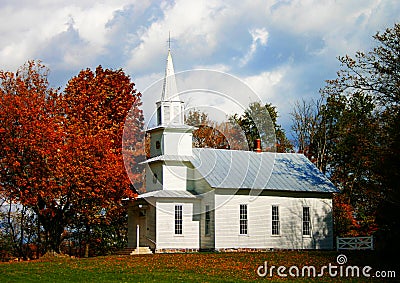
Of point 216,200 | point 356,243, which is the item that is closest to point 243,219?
point 216,200

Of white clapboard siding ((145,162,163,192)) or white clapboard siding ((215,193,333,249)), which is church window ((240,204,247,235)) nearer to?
white clapboard siding ((215,193,333,249))

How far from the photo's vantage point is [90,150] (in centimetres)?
3734

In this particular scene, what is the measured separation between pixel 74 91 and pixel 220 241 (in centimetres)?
1410

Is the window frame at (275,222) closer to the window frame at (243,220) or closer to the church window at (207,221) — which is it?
the window frame at (243,220)

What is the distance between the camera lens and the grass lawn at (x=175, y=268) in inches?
954

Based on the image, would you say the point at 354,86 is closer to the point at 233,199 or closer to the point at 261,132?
the point at 233,199

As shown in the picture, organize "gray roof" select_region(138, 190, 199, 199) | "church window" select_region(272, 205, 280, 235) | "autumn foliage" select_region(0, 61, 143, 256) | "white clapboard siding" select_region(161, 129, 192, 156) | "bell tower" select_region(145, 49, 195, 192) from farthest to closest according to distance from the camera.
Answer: "church window" select_region(272, 205, 280, 235) < "white clapboard siding" select_region(161, 129, 192, 156) < "bell tower" select_region(145, 49, 195, 192) < "gray roof" select_region(138, 190, 199, 199) < "autumn foliage" select_region(0, 61, 143, 256)

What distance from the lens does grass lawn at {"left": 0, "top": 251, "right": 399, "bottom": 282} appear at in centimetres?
2423

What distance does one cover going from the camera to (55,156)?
1406 inches

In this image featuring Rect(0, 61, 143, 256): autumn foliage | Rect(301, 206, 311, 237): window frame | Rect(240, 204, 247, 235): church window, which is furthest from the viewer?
Rect(301, 206, 311, 237): window frame

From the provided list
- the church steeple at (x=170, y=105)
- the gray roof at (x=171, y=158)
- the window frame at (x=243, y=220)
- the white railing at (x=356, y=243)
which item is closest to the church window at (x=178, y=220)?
→ the gray roof at (x=171, y=158)

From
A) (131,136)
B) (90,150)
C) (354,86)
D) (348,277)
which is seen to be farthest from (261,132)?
(348,277)

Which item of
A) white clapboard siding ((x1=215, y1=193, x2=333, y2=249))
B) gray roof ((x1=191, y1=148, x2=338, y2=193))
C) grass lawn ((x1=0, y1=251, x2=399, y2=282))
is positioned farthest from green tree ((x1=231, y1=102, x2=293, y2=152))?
grass lawn ((x1=0, y1=251, x2=399, y2=282))

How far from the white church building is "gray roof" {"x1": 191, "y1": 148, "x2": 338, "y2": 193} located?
7 centimetres
